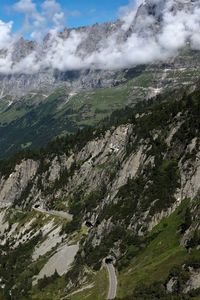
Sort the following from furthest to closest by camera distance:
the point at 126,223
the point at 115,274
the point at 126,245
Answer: the point at 126,223 < the point at 126,245 < the point at 115,274

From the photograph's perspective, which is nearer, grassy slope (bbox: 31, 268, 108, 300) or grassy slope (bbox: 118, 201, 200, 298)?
grassy slope (bbox: 118, 201, 200, 298)

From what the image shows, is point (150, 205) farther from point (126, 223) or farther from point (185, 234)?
point (185, 234)

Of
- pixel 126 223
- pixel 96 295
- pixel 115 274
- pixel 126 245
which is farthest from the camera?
pixel 126 223

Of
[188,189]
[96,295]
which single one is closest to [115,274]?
[96,295]

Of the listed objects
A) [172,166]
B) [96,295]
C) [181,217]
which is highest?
[172,166]

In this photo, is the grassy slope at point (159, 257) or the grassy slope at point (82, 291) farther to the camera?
the grassy slope at point (82, 291)

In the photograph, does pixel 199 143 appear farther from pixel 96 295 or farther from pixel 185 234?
pixel 96 295

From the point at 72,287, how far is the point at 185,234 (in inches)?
1705

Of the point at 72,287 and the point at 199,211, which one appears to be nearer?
the point at 199,211

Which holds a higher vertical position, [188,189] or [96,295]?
[188,189]

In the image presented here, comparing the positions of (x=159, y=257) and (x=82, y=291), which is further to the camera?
(x=82, y=291)

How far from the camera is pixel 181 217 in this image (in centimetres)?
16462

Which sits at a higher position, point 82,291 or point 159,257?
point 159,257

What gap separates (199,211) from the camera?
152 metres
